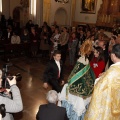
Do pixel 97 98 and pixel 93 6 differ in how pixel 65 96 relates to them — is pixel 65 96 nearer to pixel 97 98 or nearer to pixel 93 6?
pixel 97 98

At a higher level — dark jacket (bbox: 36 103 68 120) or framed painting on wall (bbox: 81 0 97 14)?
framed painting on wall (bbox: 81 0 97 14)

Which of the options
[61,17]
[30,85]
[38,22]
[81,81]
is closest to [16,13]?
[61,17]

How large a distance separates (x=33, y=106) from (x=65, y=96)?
1.78 m

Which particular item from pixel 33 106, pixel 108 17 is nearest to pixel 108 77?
pixel 33 106

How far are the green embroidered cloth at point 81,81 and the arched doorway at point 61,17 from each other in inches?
647

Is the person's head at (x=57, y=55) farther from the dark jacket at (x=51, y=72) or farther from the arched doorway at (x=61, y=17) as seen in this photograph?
the arched doorway at (x=61, y=17)

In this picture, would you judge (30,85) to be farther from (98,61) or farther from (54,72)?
(98,61)

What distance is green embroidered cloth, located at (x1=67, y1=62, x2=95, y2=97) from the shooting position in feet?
13.5

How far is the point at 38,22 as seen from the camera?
17719 mm

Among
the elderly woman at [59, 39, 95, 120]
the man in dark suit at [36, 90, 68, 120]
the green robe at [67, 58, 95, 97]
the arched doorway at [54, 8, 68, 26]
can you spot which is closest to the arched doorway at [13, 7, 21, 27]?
the arched doorway at [54, 8, 68, 26]

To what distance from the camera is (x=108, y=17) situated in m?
19.2

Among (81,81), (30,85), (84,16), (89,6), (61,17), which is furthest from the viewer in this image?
(61,17)

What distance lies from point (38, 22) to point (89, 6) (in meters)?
5.44

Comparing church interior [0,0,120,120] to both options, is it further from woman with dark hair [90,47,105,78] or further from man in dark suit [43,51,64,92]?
woman with dark hair [90,47,105,78]
